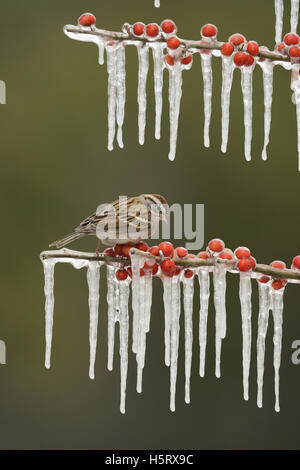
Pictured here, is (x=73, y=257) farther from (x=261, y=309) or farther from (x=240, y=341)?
(x=240, y=341)

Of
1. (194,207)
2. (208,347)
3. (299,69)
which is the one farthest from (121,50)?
(208,347)

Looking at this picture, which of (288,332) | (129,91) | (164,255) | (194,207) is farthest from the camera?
(129,91)

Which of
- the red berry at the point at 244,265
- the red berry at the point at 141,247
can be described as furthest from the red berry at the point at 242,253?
the red berry at the point at 141,247

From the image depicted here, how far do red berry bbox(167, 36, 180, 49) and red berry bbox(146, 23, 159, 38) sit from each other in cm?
4

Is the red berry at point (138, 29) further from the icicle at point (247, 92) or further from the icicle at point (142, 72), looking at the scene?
the icicle at point (247, 92)

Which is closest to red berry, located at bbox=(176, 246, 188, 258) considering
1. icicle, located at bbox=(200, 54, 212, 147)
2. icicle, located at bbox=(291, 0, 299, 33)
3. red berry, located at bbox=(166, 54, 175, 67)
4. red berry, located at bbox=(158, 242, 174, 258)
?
red berry, located at bbox=(158, 242, 174, 258)

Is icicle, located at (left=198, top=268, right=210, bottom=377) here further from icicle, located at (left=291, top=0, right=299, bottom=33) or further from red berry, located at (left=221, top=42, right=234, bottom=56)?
icicle, located at (left=291, top=0, right=299, bottom=33)

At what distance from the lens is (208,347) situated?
4.27 meters

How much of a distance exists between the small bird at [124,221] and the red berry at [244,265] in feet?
0.84

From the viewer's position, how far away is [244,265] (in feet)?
7.12

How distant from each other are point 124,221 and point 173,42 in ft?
1.47

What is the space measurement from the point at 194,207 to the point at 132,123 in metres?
0.64

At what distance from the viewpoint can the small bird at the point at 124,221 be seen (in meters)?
2.27

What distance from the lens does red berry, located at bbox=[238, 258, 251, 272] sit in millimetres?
2168
